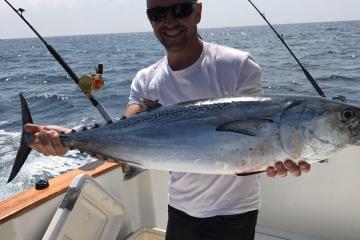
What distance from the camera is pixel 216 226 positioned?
2.04m

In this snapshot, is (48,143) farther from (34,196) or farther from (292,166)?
(292,166)

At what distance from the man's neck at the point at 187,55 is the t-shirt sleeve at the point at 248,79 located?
240 mm

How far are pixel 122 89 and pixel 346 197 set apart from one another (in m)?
11.6

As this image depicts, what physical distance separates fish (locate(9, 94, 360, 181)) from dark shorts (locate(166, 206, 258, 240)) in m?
0.39

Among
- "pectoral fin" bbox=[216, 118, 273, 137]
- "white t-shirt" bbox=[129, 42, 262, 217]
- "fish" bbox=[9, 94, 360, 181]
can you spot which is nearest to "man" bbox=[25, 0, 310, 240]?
"white t-shirt" bbox=[129, 42, 262, 217]

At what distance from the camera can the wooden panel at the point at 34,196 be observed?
2488 mm

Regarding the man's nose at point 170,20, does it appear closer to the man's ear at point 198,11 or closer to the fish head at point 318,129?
the man's ear at point 198,11

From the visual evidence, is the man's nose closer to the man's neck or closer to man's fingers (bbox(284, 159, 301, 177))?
the man's neck

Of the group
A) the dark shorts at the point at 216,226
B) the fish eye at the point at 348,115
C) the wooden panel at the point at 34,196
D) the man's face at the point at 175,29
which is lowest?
the wooden panel at the point at 34,196

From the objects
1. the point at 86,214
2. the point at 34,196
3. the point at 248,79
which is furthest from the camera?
the point at 86,214

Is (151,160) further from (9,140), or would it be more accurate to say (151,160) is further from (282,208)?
(9,140)

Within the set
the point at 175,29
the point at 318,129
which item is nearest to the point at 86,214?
the point at 175,29

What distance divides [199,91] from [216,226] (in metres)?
0.63

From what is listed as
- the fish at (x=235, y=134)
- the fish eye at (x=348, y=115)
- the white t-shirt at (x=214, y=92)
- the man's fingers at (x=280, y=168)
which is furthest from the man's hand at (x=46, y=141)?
the fish eye at (x=348, y=115)
